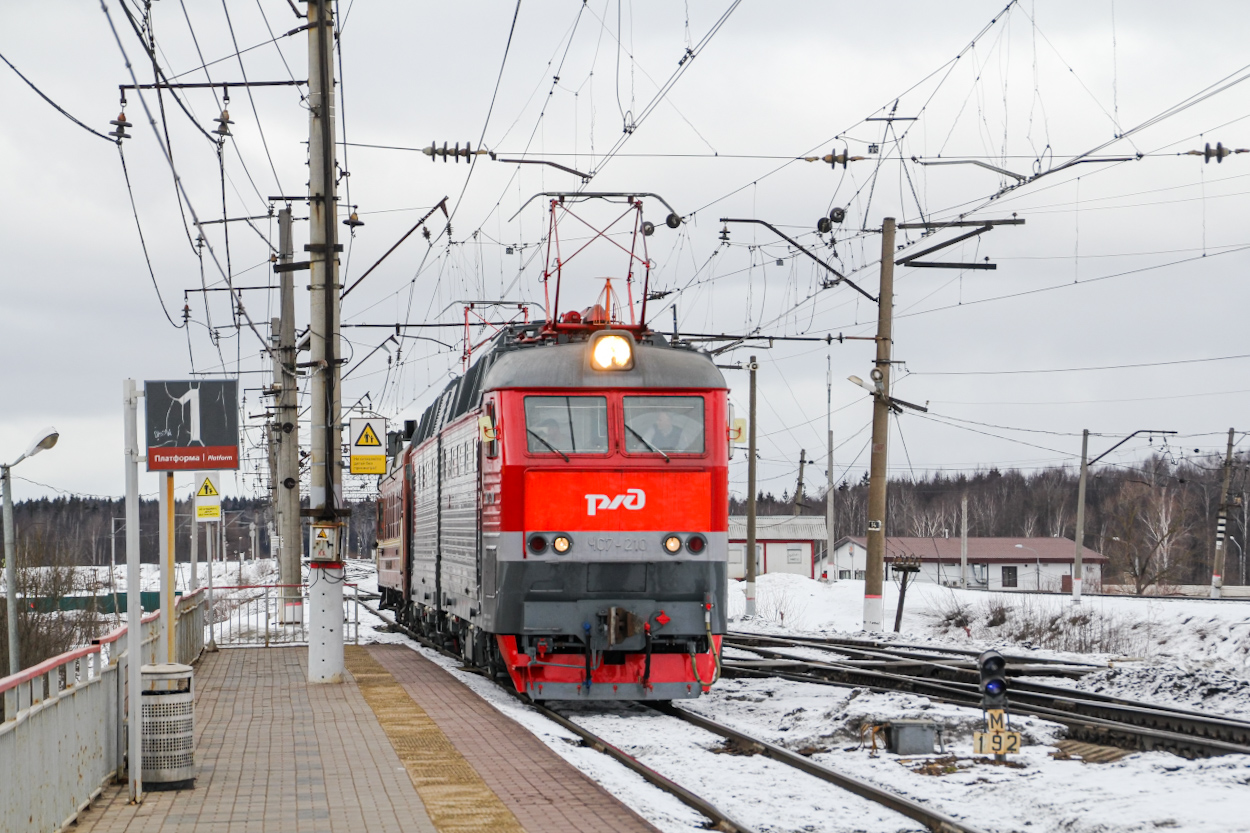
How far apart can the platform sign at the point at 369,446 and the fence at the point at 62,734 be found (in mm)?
10910

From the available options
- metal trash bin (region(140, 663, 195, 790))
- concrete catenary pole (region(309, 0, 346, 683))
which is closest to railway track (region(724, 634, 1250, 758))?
concrete catenary pole (region(309, 0, 346, 683))

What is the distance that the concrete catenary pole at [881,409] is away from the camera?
2541cm

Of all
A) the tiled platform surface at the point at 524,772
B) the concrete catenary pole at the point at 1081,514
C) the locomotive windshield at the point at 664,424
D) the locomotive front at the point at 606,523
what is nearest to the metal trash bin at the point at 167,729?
the tiled platform surface at the point at 524,772

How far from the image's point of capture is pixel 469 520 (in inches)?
639

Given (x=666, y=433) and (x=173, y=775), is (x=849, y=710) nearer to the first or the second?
(x=666, y=433)

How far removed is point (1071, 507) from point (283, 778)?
109 metres

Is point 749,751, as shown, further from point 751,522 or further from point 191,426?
point 751,522

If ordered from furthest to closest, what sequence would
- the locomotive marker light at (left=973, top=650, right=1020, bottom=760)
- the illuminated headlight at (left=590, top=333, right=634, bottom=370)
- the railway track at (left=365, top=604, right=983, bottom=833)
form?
the illuminated headlight at (left=590, top=333, right=634, bottom=370), the locomotive marker light at (left=973, top=650, right=1020, bottom=760), the railway track at (left=365, top=604, right=983, bottom=833)

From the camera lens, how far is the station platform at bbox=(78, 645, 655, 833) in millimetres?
8562

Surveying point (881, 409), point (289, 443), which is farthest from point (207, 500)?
point (881, 409)

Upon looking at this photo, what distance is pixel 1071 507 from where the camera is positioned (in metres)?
112

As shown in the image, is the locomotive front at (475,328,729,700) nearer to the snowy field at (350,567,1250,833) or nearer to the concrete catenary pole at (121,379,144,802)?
the snowy field at (350,567,1250,833)

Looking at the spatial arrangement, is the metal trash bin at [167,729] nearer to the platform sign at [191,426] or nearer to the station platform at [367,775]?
the station platform at [367,775]

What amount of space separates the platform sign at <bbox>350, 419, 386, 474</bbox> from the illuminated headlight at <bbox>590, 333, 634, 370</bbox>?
7897 millimetres
